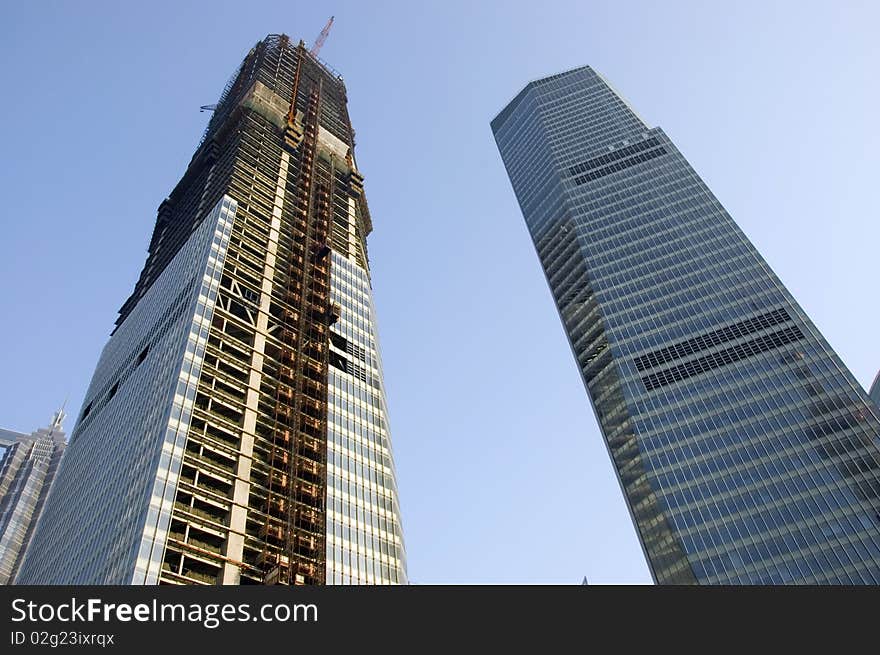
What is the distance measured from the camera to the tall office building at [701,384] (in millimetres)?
99875

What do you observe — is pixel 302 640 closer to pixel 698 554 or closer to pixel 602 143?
pixel 698 554

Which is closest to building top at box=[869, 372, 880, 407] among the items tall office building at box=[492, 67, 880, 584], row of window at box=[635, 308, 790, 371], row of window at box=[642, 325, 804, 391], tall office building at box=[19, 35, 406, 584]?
tall office building at box=[492, 67, 880, 584]

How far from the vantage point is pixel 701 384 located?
120562 millimetres

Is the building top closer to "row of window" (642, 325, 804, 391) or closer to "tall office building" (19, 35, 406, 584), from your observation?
"row of window" (642, 325, 804, 391)

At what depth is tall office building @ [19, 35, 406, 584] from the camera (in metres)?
72.1

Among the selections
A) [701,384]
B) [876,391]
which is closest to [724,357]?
[701,384]

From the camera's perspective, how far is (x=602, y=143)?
17962 centimetres

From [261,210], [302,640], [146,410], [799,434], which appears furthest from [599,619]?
[261,210]

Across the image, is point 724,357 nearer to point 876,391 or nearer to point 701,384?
point 701,384

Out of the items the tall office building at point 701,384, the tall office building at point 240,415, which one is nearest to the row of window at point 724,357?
the tall office building at point 701,384

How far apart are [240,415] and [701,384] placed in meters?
74.7

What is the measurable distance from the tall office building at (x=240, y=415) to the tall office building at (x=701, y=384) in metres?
45.9

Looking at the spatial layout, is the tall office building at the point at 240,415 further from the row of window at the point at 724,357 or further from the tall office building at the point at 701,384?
the row of window at the point at 724,357

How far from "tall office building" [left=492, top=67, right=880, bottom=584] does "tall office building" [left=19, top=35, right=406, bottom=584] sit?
1806 inches
